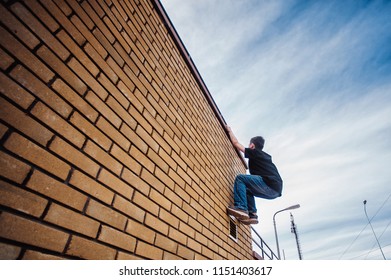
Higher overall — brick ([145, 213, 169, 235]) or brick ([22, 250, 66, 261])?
brick ([145, 213, 169, 235])

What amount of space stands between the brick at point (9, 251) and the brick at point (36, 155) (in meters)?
0.31

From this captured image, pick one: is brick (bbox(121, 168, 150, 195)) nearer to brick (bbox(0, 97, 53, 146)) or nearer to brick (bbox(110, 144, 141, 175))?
brick (bbox(110, 144, 141, 175))

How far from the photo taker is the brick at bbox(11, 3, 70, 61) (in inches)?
38.6

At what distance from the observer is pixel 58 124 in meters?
1.04

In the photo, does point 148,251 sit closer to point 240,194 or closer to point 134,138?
point 134,138

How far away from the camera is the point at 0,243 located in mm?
739

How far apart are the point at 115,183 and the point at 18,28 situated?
0.89 meters

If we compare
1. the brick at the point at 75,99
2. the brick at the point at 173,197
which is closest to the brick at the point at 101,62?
the brick at the point at 75,99

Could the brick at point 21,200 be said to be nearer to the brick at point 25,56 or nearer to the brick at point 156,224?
the brick at point 25,56

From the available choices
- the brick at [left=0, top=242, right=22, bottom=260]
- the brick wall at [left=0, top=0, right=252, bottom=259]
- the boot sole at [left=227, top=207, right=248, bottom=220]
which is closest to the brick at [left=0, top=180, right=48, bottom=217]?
the brick wall at [left=0, top=0, right=252, bottom=259]

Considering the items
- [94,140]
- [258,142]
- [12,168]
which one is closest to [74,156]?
[94,140]

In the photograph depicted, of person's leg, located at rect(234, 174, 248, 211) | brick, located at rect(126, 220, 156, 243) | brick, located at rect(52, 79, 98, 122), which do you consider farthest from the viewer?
person's leg, located at rect(234, 174, 248, 211)

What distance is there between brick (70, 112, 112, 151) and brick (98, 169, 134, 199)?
0.16 metres

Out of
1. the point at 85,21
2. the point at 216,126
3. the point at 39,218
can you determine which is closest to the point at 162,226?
the point at 39,218
